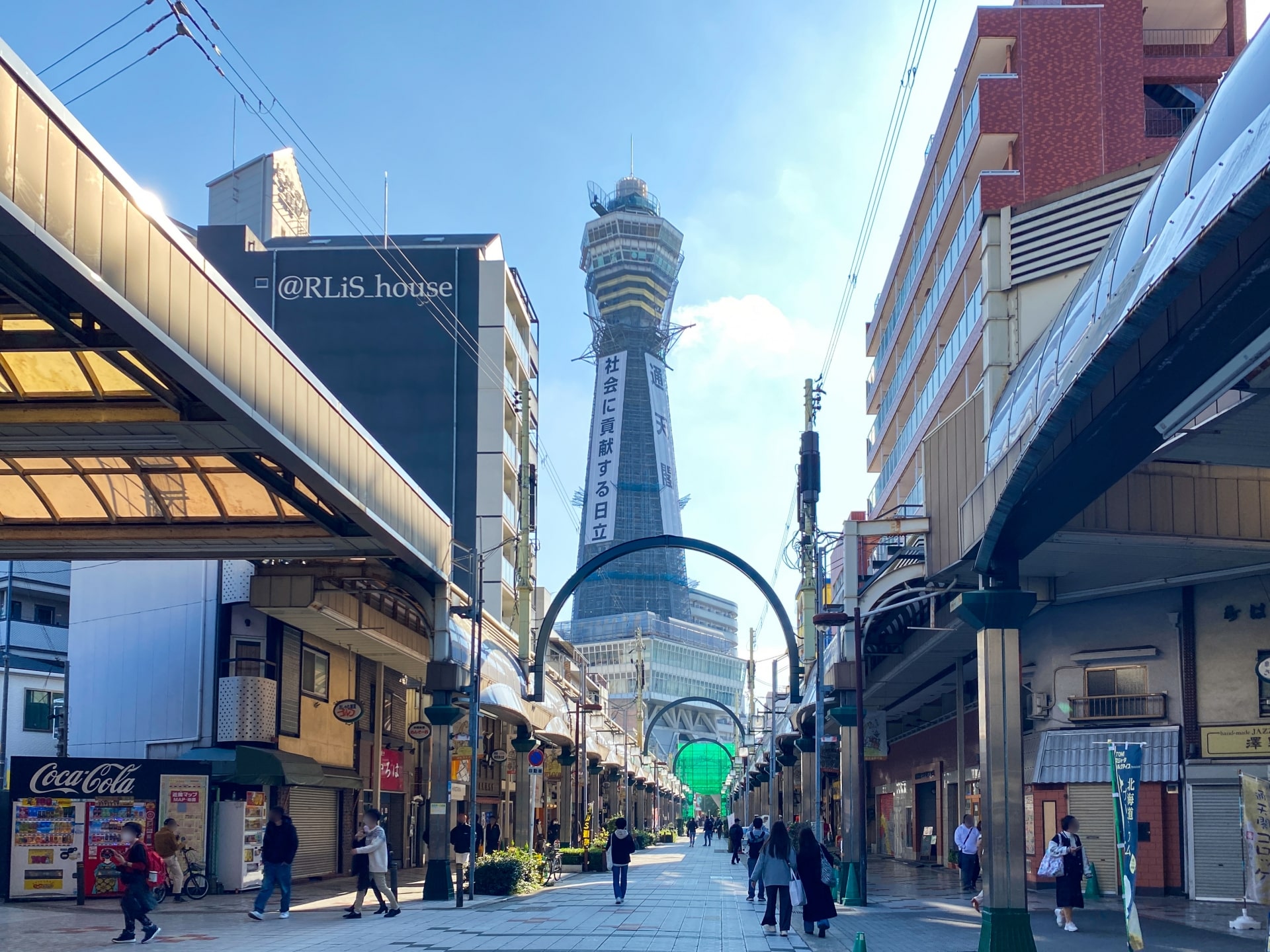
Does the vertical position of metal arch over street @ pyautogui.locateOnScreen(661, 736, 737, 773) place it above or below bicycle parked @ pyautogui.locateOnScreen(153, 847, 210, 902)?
below

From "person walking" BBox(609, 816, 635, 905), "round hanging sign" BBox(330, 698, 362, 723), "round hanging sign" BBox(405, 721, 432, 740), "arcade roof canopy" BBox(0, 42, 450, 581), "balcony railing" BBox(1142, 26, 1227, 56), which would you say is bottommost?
"person walking" BBox(609, 816, 635, 905)

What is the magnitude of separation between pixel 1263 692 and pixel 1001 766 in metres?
14.0

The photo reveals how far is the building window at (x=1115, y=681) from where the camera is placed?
28625mm

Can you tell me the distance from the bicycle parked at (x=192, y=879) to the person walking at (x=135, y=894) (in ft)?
27.3

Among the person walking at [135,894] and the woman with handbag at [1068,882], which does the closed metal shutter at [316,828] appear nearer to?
the person walking at [135,894]

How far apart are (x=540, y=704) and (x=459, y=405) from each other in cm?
2029

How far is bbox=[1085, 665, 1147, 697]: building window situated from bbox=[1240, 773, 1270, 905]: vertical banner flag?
8295 mm

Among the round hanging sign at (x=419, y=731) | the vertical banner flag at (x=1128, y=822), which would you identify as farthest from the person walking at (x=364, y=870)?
the vertical banner flag at (x=1128, y=822)

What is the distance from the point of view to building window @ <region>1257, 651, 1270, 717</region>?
84.0 ft

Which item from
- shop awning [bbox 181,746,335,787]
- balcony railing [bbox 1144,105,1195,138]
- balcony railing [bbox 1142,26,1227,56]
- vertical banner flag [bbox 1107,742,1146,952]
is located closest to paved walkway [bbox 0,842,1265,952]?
vertical banner flag [bbox 1107,742,1146,952]

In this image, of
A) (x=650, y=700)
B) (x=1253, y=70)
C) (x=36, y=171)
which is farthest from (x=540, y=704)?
(x=650, y=700)

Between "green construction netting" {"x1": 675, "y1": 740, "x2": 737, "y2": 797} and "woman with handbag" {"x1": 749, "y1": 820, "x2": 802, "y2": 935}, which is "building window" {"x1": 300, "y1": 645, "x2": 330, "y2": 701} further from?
"green construction netting" {"x1": 675, "y1": 740, "x2": 737, "y2": 797}

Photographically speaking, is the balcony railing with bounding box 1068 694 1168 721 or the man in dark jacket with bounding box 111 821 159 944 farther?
the balcony railing with bounding box 1068 694 1168 721

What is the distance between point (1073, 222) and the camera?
96.9 feet
